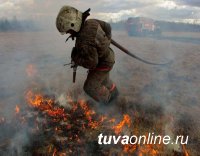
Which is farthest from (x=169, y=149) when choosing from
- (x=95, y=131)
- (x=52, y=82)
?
(x=52, y=82)

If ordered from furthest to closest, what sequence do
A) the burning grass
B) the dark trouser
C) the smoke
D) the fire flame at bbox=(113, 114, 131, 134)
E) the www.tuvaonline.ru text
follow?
the smoke < the fire flame at bbox=(113, 114, 131, 134) < the dark trouser < the www.tuvaonline.ru text < the burning grass

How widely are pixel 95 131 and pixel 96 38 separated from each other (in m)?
2.11

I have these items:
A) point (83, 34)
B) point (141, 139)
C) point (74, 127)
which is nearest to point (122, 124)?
point (141, 139)

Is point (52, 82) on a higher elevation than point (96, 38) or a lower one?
lower

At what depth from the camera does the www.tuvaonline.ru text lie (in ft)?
17.2

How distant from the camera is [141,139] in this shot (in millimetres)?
5348

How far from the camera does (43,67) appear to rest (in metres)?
11.8

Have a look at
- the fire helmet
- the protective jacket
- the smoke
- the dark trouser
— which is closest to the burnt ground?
the smoke

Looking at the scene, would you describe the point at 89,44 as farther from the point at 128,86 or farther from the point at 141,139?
the point at 128,86

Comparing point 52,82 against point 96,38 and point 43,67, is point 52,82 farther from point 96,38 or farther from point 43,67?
point 96,38

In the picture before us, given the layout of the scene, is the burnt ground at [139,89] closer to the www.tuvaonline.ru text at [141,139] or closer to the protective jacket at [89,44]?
the www.tuvaonline.ru text at [141,139]

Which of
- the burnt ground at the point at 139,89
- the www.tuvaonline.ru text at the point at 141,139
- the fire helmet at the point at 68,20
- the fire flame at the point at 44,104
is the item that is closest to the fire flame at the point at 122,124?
the burnt ground at the point at 139,89

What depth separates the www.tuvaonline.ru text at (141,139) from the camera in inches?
207

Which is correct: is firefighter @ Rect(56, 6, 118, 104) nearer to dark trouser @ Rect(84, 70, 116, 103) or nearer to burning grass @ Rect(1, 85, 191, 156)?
dark trouser @ Rect(84, 70, 116, 103)
